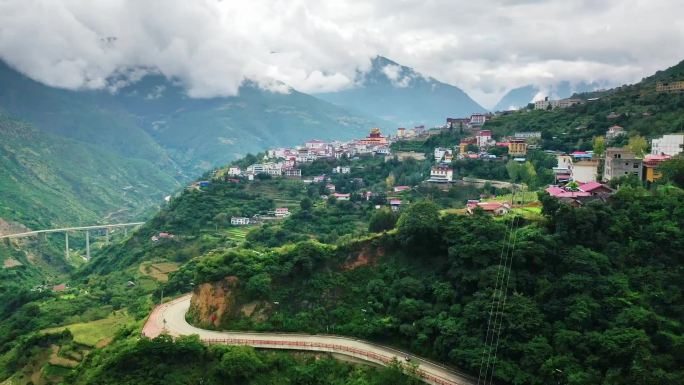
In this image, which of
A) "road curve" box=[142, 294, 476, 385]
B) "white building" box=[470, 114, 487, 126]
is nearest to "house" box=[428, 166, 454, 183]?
"white building" box=[470, 114, 487, 126]

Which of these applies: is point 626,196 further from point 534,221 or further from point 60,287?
point 60,287

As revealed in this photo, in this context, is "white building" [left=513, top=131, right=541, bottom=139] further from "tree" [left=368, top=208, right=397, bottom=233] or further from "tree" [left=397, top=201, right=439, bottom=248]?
"tree" [left=397, top=201, right=439, bottom=248]

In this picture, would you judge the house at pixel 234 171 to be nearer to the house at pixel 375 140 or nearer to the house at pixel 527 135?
the house at pixel 375 140

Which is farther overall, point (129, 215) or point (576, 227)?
point (129, 215)

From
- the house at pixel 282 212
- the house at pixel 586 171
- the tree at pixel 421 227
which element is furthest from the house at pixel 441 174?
the tree at pixel 421 227

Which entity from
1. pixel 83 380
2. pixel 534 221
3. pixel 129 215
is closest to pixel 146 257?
pixel 83 380

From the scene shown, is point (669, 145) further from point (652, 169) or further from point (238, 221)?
point (238, 221)
